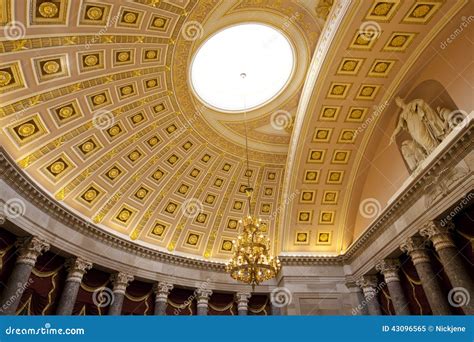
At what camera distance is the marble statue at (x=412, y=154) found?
884 cm

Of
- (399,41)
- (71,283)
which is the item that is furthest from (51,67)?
(399,41)

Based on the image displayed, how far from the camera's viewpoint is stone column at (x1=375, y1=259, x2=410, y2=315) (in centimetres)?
907

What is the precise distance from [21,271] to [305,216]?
29.8ft

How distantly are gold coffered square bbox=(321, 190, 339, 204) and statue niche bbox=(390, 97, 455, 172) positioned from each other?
3198mm

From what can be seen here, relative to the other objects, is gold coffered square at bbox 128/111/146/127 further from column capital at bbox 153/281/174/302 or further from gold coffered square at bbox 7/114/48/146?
column capital at bbox 153/281/174/302

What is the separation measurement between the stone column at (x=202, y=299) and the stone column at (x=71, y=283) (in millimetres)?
4038

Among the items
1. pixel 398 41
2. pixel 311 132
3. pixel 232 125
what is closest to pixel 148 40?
pixel 232 125

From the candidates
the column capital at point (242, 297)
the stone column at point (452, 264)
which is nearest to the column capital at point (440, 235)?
the stone column at point (452, 264)

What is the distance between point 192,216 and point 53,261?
5.21 metres

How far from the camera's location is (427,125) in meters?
8.67

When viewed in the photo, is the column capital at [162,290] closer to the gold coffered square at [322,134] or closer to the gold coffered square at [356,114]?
the gold coffered square at [322,134]

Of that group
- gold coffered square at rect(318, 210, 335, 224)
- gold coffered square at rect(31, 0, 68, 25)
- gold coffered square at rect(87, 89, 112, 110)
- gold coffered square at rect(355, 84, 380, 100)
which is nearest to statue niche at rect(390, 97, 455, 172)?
gold coffered square at rect(355, 84, 380, 100)

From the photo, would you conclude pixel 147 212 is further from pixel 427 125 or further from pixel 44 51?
pixel 427 125

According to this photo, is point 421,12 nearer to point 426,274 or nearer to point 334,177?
point 334,177
